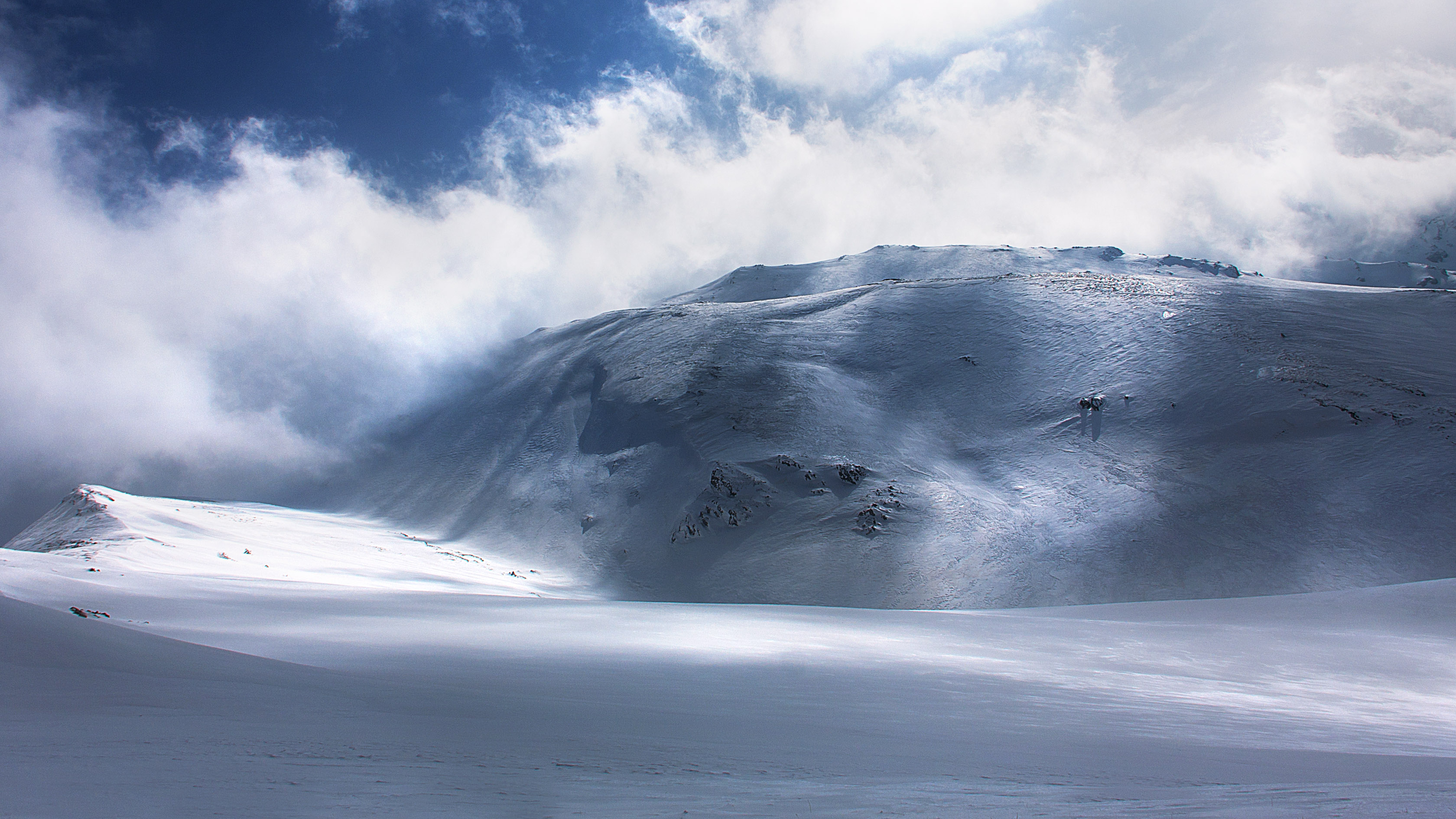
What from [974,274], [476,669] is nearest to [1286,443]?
[476,669]

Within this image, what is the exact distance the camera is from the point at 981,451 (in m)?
29.6

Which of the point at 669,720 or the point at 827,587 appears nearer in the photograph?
the point at 669,720

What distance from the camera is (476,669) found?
7.18m

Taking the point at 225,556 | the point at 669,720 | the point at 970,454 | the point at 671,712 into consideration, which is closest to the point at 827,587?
the point at 970,454

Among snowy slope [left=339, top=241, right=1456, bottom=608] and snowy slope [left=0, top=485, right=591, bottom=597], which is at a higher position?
snowy slope [left=339, top=241, right=1456, bottom=608]

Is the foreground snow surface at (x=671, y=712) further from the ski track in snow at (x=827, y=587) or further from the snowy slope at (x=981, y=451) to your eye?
the snowy slope at (x=981, y=451)

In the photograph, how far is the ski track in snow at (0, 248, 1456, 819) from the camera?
13.6 feet

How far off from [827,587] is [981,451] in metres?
10.1

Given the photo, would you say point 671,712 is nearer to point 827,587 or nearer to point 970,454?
point 827,587

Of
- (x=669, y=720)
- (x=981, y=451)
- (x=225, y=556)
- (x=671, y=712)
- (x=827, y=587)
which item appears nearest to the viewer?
(x=669, y=720)

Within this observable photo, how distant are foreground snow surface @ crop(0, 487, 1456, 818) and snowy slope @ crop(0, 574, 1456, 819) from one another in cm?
3

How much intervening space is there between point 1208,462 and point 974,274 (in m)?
37.5

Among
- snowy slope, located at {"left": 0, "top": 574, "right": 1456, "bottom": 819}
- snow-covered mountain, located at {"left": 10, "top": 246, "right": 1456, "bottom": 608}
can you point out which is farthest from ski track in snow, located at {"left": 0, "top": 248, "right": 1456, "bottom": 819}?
snow-covered mountain, located at {"left": 10, "top": 246, "right": 1456, "bottom": 608}

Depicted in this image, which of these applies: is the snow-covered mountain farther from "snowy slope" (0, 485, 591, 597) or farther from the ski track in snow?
"snowy slope" (0, 485, 591, 597)
